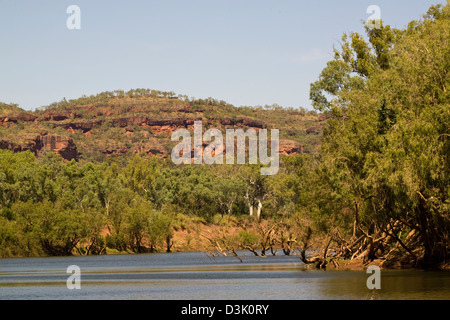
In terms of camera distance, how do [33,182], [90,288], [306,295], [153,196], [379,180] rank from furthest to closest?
[153,196] → [33,182] → [90,288] → [379,180] → [306,295]

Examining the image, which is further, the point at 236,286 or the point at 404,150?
the point at 236,286

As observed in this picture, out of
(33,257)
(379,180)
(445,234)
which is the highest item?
(379,180)

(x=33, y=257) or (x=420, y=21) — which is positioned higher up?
(x=420, y=21)

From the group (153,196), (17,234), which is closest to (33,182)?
(17,234)

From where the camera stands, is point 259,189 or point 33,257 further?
point 259,189

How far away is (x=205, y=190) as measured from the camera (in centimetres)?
11956

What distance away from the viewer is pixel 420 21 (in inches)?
1816

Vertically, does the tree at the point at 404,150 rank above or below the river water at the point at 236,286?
above

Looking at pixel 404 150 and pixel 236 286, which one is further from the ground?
pixel 404 150

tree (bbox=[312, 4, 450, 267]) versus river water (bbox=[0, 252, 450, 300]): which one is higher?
tree (bbox=[312, 4, 450, 267])
